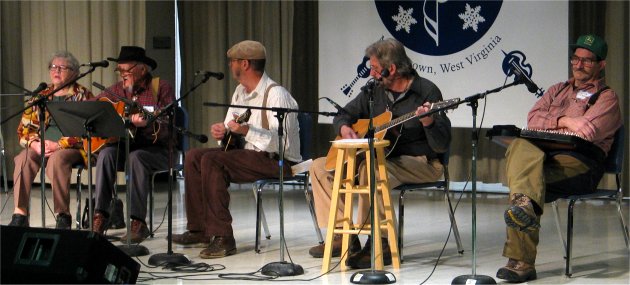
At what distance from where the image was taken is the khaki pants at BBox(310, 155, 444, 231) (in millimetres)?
4935

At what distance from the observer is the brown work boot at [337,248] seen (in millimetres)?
4992

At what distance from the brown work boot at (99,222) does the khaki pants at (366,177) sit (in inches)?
54.2

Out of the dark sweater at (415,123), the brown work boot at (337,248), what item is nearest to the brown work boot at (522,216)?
the dark sweater at (415,123)

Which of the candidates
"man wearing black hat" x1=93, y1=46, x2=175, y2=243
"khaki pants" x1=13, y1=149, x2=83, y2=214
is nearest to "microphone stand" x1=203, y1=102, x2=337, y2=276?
"man wearing black hat" x1=93, y1=46, x2=175, y2=243

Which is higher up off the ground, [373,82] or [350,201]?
[373,82]

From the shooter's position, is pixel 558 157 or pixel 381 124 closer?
pixel 558 157

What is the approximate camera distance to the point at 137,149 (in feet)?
19.3

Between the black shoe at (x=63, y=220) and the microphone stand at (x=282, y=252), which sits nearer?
the microphone stand at (x=282, y=252)

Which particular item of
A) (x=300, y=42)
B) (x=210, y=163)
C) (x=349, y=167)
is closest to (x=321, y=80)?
(x=300, y=42)

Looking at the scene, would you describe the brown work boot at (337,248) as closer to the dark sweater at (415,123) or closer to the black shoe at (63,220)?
the dark sweater at (415,123)

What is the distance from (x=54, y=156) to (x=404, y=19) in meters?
2.85

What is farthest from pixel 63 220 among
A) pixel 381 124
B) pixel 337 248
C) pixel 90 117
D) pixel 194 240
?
pixel 381 124

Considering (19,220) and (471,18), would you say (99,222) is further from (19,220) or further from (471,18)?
(471,18)

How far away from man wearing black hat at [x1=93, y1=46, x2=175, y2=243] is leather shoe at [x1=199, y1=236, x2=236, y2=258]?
0.63m
